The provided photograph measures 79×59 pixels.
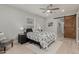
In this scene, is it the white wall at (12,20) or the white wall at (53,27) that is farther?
the white wall at (53,27)

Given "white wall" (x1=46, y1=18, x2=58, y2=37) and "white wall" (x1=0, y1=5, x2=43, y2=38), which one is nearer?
"white wall" (x1=0, y1=5, x2=43, y2=38)

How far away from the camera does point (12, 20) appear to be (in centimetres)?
155

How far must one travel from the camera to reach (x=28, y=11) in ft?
5.03

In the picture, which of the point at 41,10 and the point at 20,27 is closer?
the point at 41,10

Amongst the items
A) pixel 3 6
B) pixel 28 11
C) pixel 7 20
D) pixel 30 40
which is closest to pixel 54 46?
pixel 30 40

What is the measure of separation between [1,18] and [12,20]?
23 centimetres

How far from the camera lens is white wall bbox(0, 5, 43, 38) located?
1.39m

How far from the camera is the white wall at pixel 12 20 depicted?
54.9 inches

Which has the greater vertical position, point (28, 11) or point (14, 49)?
point (28, 11)

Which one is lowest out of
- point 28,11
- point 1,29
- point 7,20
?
point 1,29

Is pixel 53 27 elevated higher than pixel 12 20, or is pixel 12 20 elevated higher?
pixel 12 20
